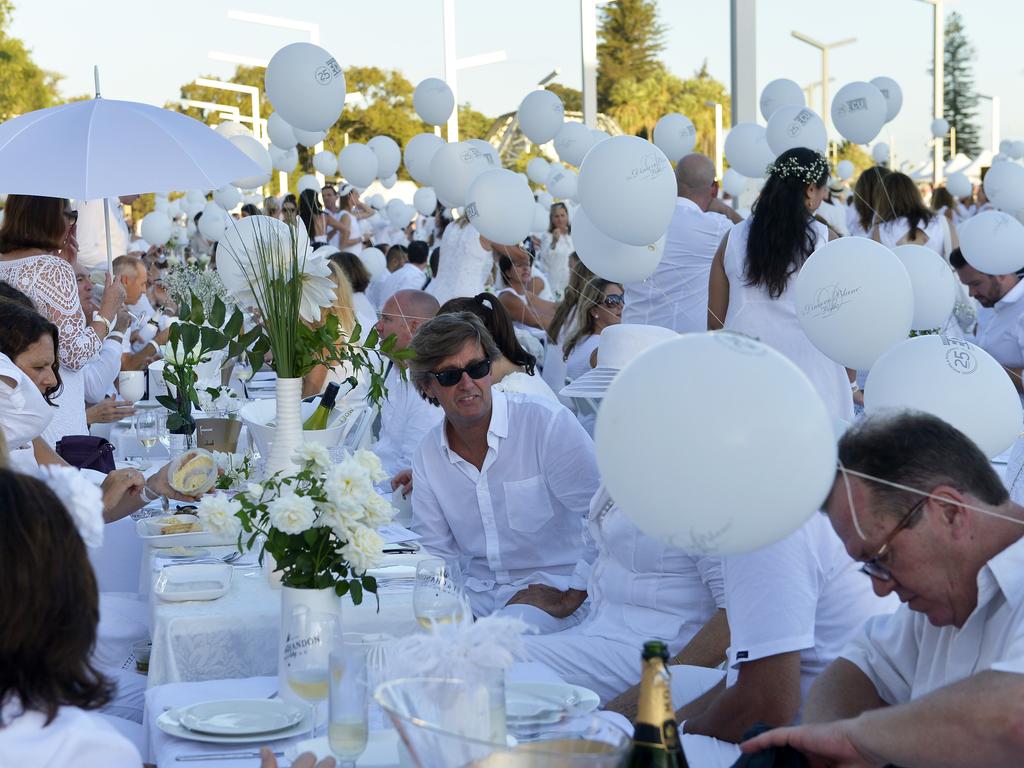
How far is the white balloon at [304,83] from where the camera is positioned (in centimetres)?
687

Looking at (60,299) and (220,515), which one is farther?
(60,299)

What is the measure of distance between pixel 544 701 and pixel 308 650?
42 cm

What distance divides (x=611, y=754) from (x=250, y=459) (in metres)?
2.74

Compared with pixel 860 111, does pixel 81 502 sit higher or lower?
lower

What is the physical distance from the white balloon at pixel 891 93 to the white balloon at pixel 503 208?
14.7 feet

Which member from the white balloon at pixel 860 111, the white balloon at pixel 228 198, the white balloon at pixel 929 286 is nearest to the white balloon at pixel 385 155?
the white balloon at pixel 228 198

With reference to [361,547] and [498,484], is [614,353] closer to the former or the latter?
[498,484]

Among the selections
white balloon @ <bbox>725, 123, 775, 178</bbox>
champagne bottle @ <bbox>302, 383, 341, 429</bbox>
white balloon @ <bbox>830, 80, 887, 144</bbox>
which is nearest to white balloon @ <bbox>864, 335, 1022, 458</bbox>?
champagne bottle @ <bbox>302, 383, 341, 429</bbox>

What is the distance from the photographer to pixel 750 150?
8.68m

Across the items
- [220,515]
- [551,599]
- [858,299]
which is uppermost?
[858,299]

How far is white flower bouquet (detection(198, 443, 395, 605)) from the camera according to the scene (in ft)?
7.16

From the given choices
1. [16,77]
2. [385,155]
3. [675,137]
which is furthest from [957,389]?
[16,77]

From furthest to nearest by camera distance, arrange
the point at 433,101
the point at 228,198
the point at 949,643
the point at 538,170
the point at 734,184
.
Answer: the point at 538,170
the point at 734,184
the point at 228,198
the point at 433,101
the point at 949,643

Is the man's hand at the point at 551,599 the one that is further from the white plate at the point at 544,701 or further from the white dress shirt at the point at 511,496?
the white plate at the point at 544,701
